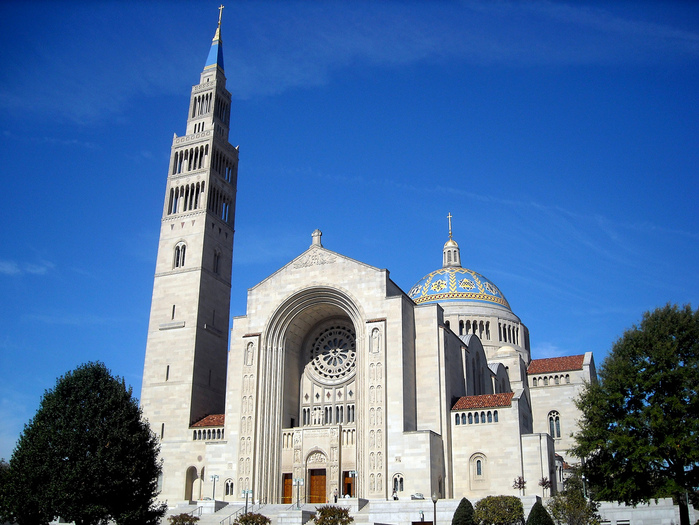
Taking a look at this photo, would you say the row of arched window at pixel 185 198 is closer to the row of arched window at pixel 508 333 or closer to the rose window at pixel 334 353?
the rose window at pixel 334 353

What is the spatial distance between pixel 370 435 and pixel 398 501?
5828 mm

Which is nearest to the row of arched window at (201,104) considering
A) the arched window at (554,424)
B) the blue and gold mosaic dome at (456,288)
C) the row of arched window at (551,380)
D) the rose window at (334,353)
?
the rose window at (334,353)

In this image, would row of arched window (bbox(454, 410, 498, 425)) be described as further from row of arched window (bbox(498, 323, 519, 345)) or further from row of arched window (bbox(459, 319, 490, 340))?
row of arched window (bbox(498, 323, 519, 345))

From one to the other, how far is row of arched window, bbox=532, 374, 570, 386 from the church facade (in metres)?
0.18

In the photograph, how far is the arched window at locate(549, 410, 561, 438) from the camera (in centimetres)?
5784

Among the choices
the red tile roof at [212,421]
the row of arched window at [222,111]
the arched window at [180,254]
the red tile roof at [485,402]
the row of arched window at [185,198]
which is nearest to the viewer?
the red tile roof at [485,402]

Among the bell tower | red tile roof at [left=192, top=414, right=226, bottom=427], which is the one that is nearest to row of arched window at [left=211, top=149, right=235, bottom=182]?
the bell tower

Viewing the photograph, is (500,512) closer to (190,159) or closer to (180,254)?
(180,254)

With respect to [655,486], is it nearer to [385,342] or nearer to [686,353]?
[686,353]

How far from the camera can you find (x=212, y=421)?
158 feet

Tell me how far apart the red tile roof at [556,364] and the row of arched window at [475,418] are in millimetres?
19483

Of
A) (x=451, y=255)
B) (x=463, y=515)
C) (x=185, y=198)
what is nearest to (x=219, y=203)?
(x=185, y=198)

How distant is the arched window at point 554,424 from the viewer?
57.8 metres

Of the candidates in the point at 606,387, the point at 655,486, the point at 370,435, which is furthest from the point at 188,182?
the point at 655,486
